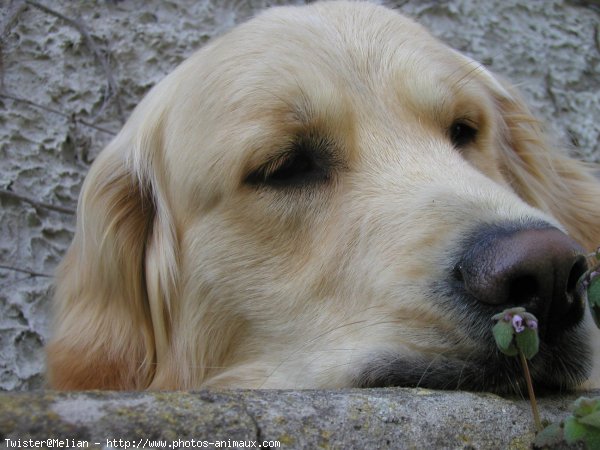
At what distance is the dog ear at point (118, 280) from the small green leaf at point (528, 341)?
1532 mm

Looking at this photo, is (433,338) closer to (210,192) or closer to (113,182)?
(210,192)

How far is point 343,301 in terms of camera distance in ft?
7.09

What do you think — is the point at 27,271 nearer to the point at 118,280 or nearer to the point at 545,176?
the point at 118,280

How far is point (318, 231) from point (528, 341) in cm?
102

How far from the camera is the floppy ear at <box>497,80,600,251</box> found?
3.20 metres

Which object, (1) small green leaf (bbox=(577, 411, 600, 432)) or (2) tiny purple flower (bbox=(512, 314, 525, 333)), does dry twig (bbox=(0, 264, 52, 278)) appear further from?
(1) small green leaf (bbox=(577, 411, 600, 432))

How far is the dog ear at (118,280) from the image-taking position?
2703 millimetres

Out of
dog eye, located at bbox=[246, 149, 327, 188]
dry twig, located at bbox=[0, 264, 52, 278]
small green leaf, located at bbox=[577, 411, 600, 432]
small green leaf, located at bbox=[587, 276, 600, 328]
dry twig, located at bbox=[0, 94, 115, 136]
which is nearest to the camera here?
small green leaf, located at bbox=[577, 411, 600, 432]

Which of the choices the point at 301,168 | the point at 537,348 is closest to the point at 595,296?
the point at 537,348

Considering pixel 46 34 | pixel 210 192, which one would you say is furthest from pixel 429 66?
pixel 46 34

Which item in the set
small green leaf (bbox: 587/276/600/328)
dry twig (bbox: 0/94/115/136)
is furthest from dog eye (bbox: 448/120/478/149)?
dry twig (bbox: 0/94/115/136)

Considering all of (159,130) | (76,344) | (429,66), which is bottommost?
(76,344)

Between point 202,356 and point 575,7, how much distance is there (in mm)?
3483

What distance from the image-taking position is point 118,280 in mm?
2807
